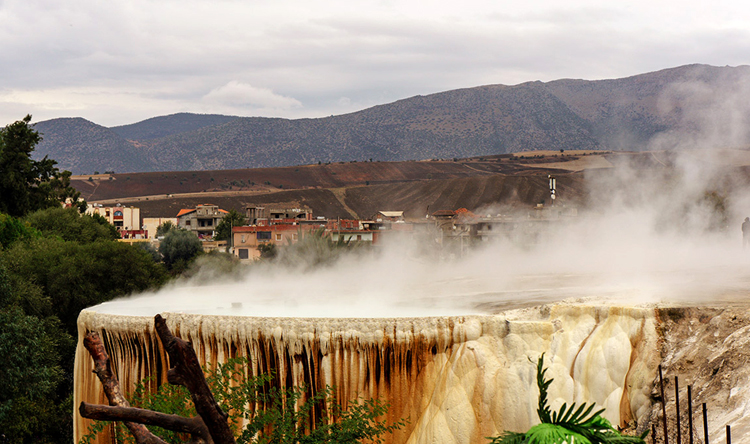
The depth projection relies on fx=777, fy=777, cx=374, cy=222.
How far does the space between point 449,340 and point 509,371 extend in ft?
4.30

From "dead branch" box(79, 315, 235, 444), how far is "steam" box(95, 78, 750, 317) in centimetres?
1069

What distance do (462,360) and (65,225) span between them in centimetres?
3213

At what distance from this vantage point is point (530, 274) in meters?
27.0

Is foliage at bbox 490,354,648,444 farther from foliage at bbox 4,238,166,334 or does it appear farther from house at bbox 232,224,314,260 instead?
house at bbox 232,224,314,260

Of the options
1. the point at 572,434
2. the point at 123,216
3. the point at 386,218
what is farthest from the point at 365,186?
the point at 572,434

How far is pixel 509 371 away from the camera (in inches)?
591

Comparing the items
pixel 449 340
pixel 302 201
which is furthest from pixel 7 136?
pixel 302 201

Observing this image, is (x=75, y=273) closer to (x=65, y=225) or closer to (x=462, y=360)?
(x=65, y=225)

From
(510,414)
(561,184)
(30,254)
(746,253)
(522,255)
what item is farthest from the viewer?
(561,184)

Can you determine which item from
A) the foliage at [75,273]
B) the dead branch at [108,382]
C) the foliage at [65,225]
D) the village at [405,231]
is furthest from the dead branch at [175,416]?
the village at [405,231]

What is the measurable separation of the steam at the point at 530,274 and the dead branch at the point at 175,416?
10692 millimetres

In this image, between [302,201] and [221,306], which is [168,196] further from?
[221,306]

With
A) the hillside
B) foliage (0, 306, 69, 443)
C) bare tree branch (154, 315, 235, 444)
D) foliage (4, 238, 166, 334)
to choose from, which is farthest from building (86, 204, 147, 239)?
bare tree branch (154, 315, 235, 444)

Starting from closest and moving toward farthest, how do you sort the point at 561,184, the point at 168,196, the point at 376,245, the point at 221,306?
1. the point at 221,306
2. the point at 376,245
3. the point at 561,184
4. the point at 168,196
